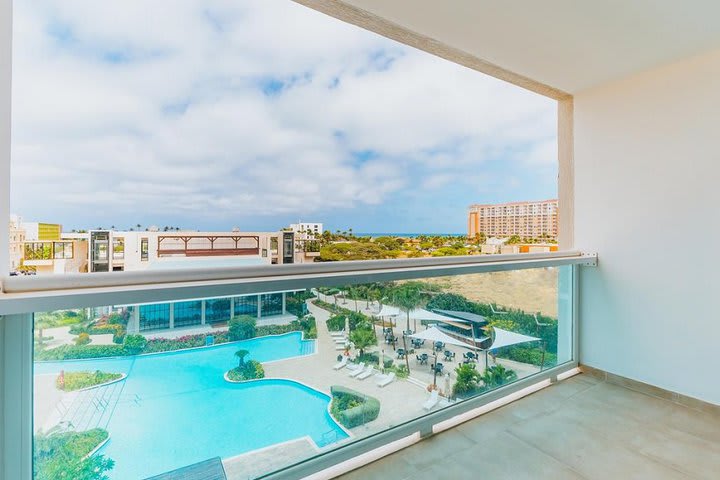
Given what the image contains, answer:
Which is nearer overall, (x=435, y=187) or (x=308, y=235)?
(x=308, y=235)

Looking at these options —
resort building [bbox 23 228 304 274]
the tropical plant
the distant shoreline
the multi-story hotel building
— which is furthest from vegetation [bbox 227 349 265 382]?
the multi-story hotel building

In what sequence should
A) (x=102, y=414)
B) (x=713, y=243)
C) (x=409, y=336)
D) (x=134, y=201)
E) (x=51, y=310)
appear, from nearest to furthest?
(x=51, y=310) → (x=102, y=414) → (x=134, y=201) → (x=409, y=336) → (x=713, y=243)

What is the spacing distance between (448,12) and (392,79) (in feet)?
1.65

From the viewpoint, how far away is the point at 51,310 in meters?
1.22

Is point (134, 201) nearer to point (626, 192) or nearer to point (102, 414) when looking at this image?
point (102, 414)

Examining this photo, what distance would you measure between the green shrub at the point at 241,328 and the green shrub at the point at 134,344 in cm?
36

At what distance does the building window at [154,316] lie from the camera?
4.76ft

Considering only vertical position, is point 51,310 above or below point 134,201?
below

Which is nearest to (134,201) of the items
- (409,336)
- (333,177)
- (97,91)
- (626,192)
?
(97,91)

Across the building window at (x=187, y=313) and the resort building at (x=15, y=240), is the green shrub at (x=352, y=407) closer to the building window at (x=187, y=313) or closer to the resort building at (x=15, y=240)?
the building window at (x=187, y=313)

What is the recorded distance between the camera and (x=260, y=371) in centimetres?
172

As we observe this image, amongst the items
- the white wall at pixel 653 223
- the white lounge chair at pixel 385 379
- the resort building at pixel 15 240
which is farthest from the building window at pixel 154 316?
the white wall at pixel 653 223

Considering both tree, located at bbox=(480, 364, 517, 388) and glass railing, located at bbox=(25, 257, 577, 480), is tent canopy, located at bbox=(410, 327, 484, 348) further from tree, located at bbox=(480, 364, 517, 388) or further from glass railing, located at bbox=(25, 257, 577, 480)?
tree, located at bbox=(480, 364, 517, 388)

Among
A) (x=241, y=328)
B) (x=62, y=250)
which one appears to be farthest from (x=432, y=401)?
(x=62, y=250)
